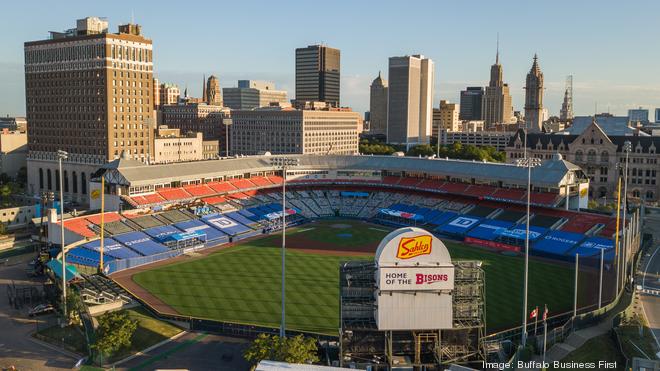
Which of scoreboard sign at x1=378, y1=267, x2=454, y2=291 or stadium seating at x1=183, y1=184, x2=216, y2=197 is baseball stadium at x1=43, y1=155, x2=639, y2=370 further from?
scoreboard sign at x1=378, y1=267, x2=454, y2=291

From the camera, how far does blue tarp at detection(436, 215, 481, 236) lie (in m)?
91.1

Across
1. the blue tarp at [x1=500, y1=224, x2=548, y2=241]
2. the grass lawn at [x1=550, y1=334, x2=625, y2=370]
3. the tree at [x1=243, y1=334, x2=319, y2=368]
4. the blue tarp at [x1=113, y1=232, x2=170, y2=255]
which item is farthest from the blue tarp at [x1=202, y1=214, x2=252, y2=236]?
the grass lawn at [x1=550, y1=334, x2=625, y2=370]

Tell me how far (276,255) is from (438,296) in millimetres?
40127

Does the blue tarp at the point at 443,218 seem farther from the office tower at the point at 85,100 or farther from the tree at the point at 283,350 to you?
the office tower at the point at 85,100

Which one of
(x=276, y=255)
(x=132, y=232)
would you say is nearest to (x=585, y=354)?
(x=276, y=255)

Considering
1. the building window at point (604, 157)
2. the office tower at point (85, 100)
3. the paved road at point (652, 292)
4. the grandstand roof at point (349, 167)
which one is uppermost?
the office tower at point (85, 100)

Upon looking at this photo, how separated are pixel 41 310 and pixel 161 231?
91.0 ft

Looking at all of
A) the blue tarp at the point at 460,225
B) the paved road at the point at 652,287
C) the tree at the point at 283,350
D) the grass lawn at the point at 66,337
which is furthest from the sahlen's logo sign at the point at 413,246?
the blue tarp at the point at 460,225

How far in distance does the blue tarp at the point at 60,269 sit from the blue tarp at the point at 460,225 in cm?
5555

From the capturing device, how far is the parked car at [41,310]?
2174 inches

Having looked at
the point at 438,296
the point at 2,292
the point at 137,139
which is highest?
the point at 137,139

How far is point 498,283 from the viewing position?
6562 centimetres

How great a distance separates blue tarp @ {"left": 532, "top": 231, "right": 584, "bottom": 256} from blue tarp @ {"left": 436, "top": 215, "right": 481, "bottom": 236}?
12340 mm

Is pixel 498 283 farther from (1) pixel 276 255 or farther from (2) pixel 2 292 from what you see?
(2) pixel 2 292
